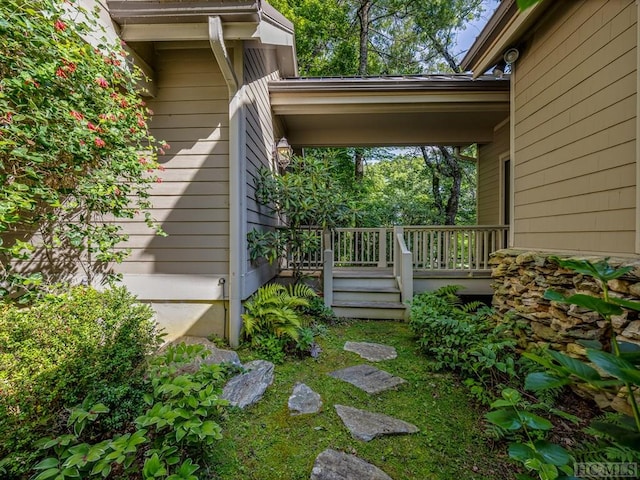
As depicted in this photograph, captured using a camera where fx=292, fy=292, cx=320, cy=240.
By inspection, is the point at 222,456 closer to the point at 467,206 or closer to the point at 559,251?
the point at 559,251

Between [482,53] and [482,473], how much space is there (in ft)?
16.7

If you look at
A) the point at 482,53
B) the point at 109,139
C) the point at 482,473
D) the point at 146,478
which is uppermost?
the point at 482,53

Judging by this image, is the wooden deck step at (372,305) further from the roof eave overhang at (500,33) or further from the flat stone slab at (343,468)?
the roof eave overhang at (500,33)

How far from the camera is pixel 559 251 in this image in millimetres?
3051

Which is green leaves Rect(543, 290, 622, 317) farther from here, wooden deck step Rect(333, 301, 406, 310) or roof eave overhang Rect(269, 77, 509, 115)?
roof eave overhang Rect(269, 77, 509, 115)

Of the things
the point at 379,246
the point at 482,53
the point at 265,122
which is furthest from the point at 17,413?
the point at 482,53

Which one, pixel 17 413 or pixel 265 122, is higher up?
pixel 265 122

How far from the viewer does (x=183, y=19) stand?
2977 millimetres

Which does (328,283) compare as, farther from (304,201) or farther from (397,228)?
(397,228)

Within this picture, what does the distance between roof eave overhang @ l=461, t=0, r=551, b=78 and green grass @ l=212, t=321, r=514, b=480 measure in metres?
3.95

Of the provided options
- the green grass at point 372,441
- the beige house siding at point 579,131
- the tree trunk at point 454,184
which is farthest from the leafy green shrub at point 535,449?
the tree trunk at point 454,184

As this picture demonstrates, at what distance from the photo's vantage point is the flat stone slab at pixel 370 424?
2.11m

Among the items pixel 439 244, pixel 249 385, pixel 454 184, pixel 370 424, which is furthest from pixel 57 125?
pixel 454 184

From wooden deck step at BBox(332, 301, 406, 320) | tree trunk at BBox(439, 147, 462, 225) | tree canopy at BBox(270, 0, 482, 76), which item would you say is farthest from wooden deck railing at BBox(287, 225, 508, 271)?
tree canopy at BBox(270, 0, 482, 76)
